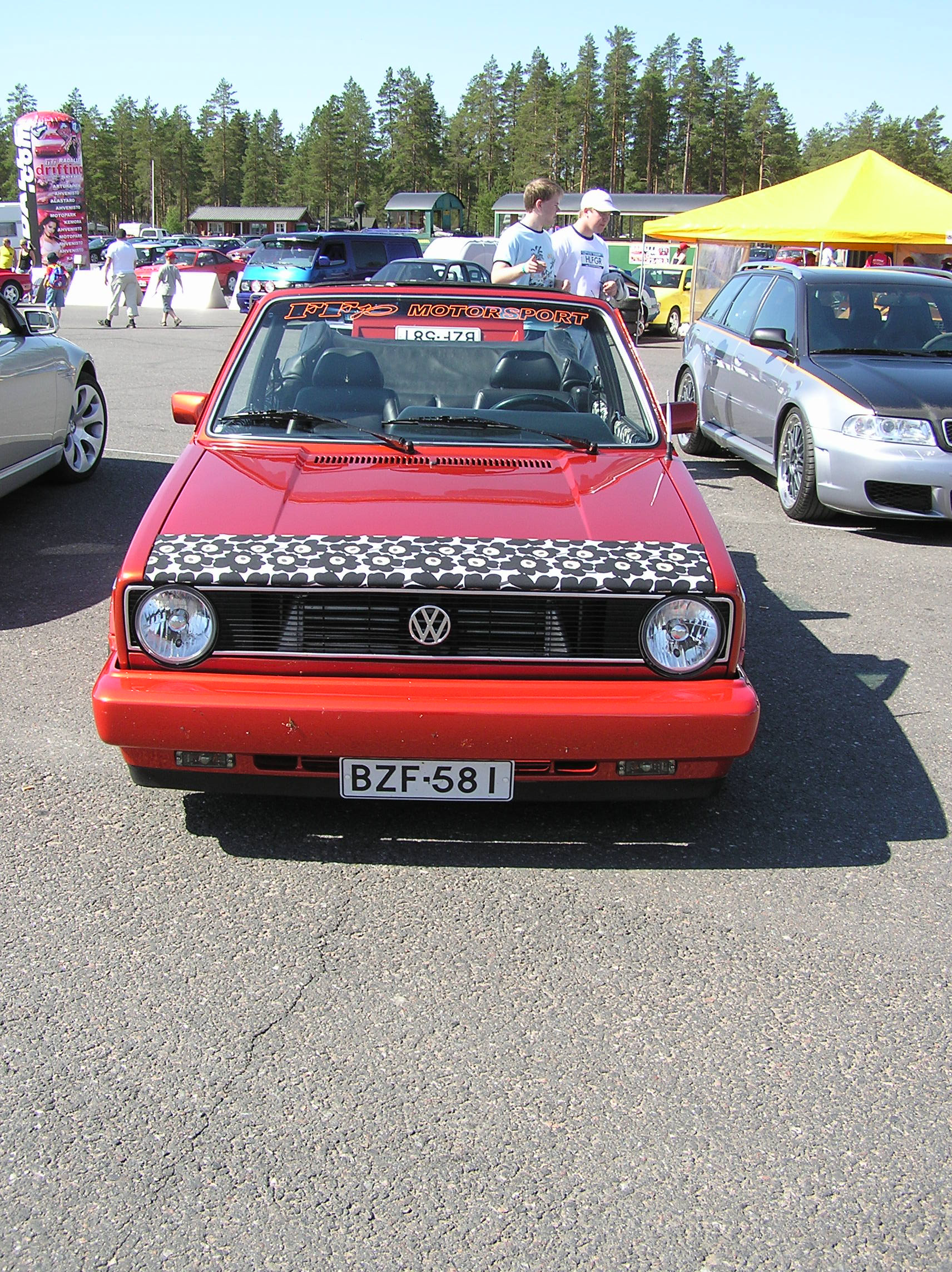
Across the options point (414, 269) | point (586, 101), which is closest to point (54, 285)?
point (414, 269)

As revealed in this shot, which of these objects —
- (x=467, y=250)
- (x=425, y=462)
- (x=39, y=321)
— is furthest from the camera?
(x=467, y=250)

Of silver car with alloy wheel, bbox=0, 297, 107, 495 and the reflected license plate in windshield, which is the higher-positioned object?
the reflected license plate in windshield

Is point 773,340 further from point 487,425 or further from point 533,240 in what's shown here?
point 487,425

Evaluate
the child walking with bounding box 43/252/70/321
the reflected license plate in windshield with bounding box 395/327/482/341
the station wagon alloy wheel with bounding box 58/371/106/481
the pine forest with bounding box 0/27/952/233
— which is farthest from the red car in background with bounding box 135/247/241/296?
the pine forest with bounding box 0/27/952/233

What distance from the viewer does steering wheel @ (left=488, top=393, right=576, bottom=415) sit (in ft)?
14.5

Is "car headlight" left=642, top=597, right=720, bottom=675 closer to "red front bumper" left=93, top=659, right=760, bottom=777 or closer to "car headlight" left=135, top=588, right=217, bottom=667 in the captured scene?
"red front bumper" left=93, top=659, right=760, bottom=777

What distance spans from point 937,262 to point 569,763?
89.7 ft

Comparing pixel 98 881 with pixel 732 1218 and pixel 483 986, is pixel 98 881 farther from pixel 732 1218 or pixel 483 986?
pixel 732 1218

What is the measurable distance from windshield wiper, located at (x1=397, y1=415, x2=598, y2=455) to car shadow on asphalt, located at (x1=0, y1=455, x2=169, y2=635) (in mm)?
2340

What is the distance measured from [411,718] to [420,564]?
41 cm

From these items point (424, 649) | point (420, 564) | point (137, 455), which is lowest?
point (137, 455)

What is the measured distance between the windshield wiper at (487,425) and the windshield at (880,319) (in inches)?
183

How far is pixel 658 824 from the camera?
12.0 ft

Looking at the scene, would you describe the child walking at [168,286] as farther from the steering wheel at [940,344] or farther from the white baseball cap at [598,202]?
the steering wheel at [940,344]
